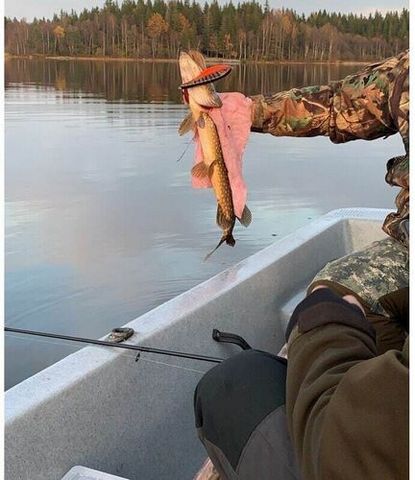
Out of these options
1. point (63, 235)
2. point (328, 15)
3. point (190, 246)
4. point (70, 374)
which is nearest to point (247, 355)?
point (70, 374)

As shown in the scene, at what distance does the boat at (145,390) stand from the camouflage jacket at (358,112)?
0.60 m

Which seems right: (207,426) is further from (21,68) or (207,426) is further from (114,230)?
(21,68)

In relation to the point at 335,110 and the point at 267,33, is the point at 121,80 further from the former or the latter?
the point at 335,110

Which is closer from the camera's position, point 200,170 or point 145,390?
point 145,390

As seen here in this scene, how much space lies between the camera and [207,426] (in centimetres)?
134

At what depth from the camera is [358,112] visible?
2.13 m

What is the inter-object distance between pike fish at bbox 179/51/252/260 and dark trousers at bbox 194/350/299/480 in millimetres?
766

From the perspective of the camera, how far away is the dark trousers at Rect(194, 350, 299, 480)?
1.24 metres

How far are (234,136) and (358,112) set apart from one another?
0.40 metres

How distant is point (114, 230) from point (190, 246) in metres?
1.09

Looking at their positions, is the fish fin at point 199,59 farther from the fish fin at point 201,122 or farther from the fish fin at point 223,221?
the fish fin at point 223,221

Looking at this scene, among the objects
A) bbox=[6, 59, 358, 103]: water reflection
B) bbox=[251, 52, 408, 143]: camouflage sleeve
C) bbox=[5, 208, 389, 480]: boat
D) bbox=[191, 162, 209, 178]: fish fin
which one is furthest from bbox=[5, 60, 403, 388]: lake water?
bbox=[191, 162, 209, 178]: fish fin

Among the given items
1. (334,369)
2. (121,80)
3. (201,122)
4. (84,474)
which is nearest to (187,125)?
(201,122)

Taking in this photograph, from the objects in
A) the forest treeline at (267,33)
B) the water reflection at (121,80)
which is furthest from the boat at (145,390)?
the water reflection at (121,80)
